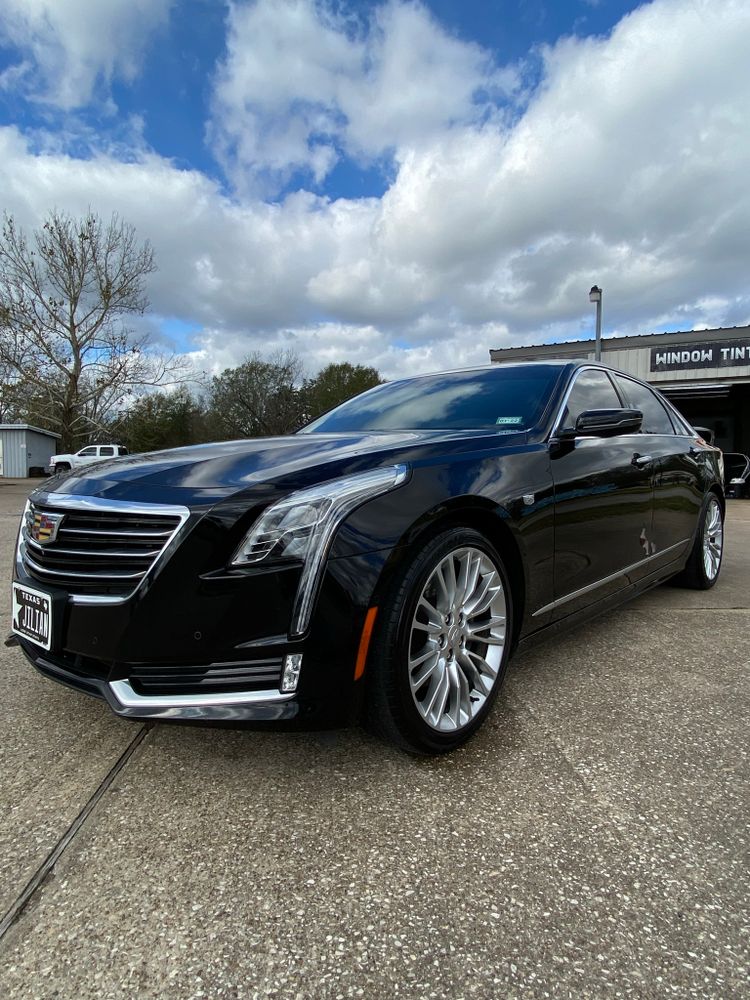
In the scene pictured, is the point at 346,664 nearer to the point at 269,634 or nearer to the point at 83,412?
the point at 269,634

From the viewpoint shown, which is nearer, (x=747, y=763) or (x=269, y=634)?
(x=269, y=634)

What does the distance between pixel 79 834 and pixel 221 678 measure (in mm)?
555

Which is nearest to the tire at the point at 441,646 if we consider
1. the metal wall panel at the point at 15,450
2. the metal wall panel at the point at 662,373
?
the metal wall panel at the point at 662,373

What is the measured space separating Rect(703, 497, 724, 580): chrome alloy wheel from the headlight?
3544 mm

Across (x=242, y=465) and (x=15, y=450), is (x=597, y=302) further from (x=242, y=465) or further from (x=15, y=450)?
(x=15, y=450)

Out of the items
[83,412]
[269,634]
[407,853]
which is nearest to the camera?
[407,853]

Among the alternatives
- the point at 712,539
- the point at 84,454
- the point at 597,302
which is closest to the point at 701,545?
the point at 712,539

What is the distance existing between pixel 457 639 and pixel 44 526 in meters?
1.45

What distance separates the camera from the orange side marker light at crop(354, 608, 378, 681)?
5.73 feet

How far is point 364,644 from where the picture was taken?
1752mm

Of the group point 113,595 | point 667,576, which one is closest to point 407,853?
point 113,595

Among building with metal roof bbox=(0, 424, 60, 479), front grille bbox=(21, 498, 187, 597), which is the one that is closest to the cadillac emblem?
front grille bbox=(21, 498, 187, 597)

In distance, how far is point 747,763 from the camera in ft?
6.59

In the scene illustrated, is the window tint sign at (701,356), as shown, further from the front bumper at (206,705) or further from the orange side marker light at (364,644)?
the front bumper at (206,705)
